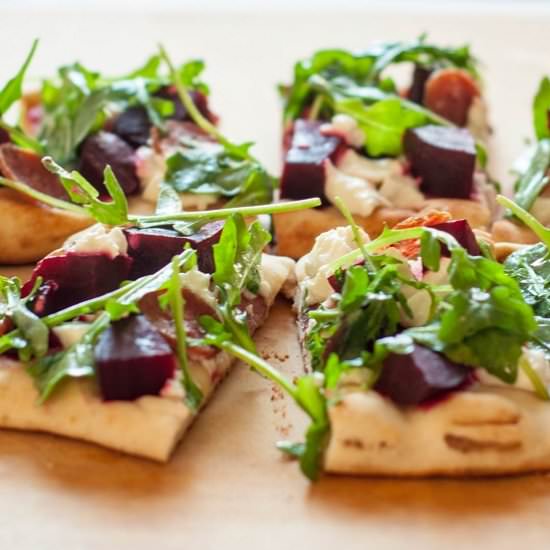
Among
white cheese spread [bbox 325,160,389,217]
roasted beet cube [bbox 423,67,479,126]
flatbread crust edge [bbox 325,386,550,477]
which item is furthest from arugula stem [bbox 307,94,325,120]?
flatbread crust edge [bbox 325,386,550,477]

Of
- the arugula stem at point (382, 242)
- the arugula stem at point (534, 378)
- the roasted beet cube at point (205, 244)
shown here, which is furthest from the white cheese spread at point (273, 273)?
the arugula stem at point (534, 378)

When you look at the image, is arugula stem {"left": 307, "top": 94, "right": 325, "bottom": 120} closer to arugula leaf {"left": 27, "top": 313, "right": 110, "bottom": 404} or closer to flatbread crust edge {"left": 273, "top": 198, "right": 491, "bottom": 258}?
flatbread crust edge {"left": 273, "top": 198, "right": 491, "bottom": 258}

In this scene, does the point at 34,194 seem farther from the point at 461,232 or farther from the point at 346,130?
the point at 461,232

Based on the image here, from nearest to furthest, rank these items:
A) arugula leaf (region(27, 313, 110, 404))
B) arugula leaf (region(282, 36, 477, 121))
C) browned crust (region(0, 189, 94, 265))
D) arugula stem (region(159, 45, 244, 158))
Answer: arugula leaf (region(27, 313, 110, 404))
browned crust (region(0, 189, 94, 265))
arugula stem (region(159, 45, 244, 158))
arugula leaf (region(282, 36, 477, 121))

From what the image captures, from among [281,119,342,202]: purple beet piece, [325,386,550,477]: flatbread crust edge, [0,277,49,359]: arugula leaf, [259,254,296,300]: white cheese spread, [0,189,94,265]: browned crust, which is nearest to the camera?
[325,386,550,477]: flatbread crust edge

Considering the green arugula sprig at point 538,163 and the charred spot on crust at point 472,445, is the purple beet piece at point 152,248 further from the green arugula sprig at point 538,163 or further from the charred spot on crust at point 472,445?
the green arugula sprig at point 538,163

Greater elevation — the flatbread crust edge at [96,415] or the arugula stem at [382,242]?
the arugula stem at [382,242]

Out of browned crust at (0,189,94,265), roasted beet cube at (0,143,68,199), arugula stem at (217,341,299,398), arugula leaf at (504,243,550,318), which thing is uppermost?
arugula leaf at (504,243,550,318)

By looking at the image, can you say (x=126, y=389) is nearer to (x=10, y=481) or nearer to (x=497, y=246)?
(x=10, y=481)
